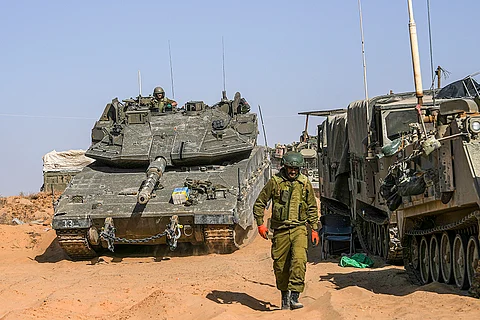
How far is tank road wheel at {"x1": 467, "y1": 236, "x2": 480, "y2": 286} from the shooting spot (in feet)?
25.1

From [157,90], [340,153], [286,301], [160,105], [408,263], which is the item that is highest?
[157,90]

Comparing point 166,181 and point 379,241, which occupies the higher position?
point 166,181

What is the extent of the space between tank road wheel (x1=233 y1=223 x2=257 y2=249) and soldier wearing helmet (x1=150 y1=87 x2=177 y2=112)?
3.43 m

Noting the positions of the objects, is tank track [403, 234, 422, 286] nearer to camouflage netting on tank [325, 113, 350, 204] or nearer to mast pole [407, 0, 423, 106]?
mast pole [407, 0, 423, 106]

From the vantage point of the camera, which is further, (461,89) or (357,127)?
(357,127)

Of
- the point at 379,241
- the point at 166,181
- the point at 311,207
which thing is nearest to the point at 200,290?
the point at 311,207

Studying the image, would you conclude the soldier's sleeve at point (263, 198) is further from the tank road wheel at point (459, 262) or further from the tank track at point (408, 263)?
the tank track at point (408, 263)

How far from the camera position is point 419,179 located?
8406 mm

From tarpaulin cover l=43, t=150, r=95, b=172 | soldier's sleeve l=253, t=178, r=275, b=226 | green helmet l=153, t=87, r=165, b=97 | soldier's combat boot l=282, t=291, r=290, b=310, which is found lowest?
soldier's combat boot l=282, t=291, r=290, b=310

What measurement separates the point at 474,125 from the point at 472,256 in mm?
1385

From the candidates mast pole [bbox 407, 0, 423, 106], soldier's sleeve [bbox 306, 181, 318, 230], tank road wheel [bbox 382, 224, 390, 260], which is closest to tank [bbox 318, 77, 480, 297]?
tank road wheel [bbox 382, 224, 390, 260]

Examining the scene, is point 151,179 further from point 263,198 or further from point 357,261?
point 263,198

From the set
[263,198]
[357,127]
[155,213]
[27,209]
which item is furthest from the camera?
[27,209]

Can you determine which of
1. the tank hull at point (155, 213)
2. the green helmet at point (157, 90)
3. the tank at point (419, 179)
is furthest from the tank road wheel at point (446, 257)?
the green helmet at point (157, 90)
